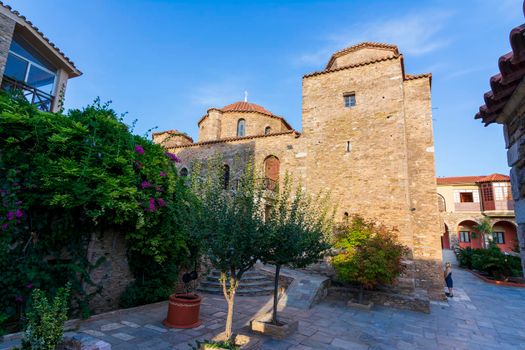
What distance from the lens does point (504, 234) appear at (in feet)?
92.8

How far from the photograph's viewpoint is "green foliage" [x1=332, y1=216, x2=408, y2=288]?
9047 millimetres

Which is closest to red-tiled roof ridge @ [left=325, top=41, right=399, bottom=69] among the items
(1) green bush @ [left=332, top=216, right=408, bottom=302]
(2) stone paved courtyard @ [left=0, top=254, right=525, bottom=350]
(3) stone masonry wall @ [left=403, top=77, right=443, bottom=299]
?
(3) stone masonry wall @ [left=403, top=77, right=443, bottom=299]

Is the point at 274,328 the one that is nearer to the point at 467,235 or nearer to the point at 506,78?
the point at 506,78

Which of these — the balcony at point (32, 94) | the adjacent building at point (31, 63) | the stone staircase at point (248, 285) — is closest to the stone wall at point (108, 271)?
the stone staircase at point (248, 285)

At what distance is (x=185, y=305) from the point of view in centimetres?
646

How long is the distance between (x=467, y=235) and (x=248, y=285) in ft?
99.1

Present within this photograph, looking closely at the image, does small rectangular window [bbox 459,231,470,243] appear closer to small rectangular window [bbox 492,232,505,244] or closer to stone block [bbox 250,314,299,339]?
small rectangular window [bbox 492,232,505,244]

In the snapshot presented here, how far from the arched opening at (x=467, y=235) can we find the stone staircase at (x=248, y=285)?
2716cm

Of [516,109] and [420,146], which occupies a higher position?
[420,146]

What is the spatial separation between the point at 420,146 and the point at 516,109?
10110mm

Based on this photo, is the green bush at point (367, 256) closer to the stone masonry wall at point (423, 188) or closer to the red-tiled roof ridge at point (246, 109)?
the stone masonry wall at point (423, 188)

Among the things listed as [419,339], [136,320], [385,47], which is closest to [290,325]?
[419,339]

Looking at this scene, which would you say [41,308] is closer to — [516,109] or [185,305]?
[185,305]

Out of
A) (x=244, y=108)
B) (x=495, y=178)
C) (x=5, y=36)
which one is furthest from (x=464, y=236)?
(x=5, y=36)
